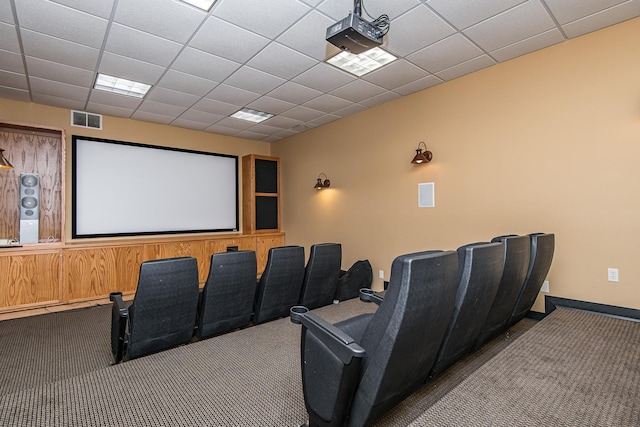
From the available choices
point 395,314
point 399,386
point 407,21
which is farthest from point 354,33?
point 399,386

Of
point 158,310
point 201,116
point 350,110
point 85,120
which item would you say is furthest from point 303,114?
point 158,310

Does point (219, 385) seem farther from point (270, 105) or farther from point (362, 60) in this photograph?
point (270, 105)

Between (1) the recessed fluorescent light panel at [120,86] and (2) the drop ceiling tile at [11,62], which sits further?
(1) the recessed fluorescent light panel at [120,86]

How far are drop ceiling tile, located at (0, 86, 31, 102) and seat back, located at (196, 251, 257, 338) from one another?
4061 millimetres

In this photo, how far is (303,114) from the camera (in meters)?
5.52

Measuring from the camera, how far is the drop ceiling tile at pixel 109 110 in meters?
5.01

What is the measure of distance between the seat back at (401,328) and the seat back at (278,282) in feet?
6.03

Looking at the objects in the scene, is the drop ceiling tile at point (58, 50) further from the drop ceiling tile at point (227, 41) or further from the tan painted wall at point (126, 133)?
the tan painted wall at point (126, 133)

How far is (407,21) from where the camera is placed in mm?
2912

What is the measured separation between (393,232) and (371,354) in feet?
11.7

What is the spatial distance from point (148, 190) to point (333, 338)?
18.2 ft

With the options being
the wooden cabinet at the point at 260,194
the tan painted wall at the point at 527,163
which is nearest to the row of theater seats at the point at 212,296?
the tan painted wall at the point at 527,163

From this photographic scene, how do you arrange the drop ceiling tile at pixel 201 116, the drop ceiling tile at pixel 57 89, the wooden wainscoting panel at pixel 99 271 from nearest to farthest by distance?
the drop ceiling tile at pixel 57 89 < the wooden wainscoting panel at pixel 99 271 < the drop ceiling tile at pixel 201 116

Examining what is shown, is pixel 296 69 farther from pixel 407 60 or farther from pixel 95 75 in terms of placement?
pixel 95 75
